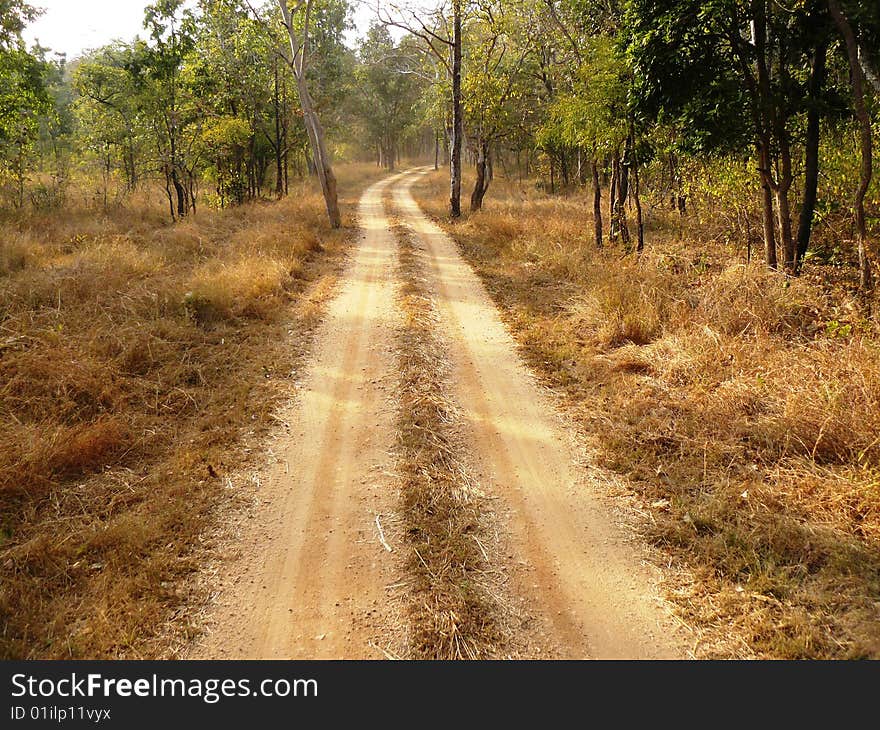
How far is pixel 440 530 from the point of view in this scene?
4785 mm

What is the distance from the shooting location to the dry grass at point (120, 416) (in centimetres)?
411

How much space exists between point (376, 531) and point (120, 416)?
383 cm

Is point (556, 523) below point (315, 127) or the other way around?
below

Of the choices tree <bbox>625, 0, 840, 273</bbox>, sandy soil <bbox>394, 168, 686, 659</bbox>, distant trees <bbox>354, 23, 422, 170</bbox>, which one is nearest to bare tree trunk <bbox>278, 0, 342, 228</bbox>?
tree <bbox>625, 0, 840, 273</bbox>

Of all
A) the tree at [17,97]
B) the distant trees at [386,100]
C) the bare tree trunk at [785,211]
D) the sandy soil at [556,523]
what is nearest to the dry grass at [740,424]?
the sandy soil at [556,523]

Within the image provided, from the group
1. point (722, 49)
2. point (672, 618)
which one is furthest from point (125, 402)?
point (722, 49)

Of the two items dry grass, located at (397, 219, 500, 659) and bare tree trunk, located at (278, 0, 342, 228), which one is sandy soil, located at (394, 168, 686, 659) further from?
bare tree trunk, located at (278, 0, 342, 228)

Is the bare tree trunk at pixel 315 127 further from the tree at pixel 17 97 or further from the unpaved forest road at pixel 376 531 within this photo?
the unpaved forest road at pixel 376 531

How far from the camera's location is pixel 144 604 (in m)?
4.05

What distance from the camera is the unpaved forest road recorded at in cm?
383

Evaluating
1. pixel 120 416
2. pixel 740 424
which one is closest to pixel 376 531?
pixel 120 416

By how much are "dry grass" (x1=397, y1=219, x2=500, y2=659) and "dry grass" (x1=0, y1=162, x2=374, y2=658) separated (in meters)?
1.79

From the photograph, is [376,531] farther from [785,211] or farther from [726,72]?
[726,72]

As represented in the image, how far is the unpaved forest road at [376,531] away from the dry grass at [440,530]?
0.65 ft
